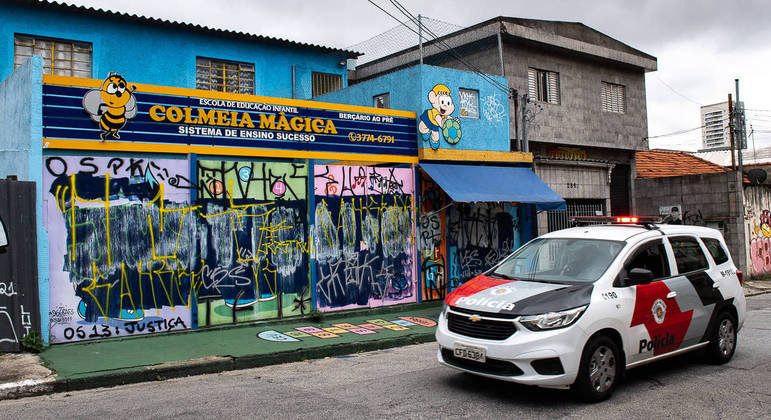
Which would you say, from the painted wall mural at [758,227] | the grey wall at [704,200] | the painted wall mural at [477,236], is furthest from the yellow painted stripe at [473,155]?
the painted wall mural at [758,227]

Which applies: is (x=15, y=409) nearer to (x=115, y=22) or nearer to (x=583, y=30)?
(x=115, y=22)

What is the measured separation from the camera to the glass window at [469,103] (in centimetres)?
1360

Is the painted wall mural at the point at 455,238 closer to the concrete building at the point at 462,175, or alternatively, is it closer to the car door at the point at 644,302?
the concrete building at the point at 462,175

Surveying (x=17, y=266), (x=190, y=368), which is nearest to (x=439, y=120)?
(x=190, y=368)

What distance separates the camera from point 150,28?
1596 centimetres

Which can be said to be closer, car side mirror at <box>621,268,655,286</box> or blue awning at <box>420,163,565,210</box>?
car side mirror at <box>621,268,655,286</box>

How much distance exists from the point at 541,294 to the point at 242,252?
5.93 m

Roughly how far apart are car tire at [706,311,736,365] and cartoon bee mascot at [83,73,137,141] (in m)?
8.83

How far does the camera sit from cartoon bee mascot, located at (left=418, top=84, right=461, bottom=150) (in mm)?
12695

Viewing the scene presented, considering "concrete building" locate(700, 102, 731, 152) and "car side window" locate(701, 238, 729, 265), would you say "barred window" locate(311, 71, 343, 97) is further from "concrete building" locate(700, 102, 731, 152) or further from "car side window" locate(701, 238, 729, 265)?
"concrete building" locate(700, 102, 731, 152)

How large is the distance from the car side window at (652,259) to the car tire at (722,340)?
1.23 metres

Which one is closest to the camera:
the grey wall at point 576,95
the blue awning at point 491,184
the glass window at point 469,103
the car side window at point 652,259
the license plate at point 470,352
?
the license plate at point 470,352

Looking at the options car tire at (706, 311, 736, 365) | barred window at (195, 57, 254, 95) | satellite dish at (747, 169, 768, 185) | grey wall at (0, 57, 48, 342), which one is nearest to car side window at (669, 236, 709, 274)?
car tire at (706, 311, 736, 365)

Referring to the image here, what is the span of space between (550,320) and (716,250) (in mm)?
3580
